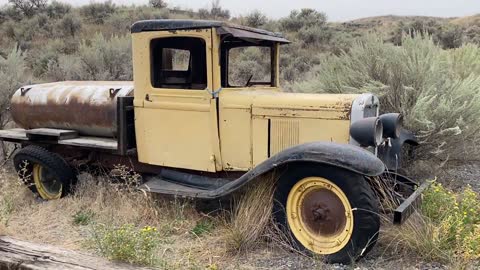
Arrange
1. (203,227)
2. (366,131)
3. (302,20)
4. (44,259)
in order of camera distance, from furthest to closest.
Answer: (302,20) < (203,227) < (366,131) < (44,259)

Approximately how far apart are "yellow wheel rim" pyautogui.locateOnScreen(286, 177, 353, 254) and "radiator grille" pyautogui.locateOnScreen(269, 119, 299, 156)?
69 centimetres

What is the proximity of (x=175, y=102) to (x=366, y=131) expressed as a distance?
192cm

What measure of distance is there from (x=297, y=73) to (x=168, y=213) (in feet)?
27.5

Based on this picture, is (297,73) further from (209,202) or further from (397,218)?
(397,218)

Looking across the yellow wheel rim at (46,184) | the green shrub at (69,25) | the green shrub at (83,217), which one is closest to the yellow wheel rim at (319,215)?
the green shrub at (83,217)

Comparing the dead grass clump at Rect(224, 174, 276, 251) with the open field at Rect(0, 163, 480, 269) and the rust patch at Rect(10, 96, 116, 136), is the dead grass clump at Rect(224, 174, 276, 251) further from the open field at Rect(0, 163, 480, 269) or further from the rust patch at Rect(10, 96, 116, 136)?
the rust patch at Rect(10, 96, 116, 136)

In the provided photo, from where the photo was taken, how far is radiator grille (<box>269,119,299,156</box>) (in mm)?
4586

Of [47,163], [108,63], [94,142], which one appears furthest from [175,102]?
[108,63]

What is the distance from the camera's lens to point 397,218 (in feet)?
11.7

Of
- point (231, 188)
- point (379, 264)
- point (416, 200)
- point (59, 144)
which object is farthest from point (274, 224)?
point (59, 144)

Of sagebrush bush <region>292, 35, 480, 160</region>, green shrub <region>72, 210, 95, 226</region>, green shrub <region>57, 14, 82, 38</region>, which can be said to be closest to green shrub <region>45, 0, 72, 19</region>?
green shrub <region>57, 14, 82, 38</region>

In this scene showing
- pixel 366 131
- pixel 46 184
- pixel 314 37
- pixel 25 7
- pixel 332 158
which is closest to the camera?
pixel 332 158

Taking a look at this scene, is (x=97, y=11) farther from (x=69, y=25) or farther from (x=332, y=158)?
(x=332, y=158)

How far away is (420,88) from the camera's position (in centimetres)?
602
